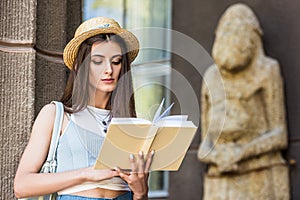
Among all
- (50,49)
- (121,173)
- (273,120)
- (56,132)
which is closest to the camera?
(121,173)

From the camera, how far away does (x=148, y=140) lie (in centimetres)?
194

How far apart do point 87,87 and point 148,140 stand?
0.27 m

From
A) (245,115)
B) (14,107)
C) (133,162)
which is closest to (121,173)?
(133,162)

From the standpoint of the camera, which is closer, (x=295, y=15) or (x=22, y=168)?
(x=22, y=168)

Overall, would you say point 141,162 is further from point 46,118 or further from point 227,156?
point 227,156

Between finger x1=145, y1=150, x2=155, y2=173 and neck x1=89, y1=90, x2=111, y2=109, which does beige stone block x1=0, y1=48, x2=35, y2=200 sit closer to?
neck x1=89, y1=90, x2=111, y2=109

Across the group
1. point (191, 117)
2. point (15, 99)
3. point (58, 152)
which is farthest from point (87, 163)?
point (15, 99)

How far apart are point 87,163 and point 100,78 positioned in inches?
8.7

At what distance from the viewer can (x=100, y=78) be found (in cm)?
210

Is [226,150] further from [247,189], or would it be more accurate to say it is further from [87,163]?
[87,163]

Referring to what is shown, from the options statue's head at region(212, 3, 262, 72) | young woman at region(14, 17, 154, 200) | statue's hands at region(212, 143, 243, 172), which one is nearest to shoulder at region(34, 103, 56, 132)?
young woman at region(14, 17, 154, 200)

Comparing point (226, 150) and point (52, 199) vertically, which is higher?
point (226, 150)

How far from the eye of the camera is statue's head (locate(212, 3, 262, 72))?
5.08m

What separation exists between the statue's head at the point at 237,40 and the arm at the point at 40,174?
316 centimetres
